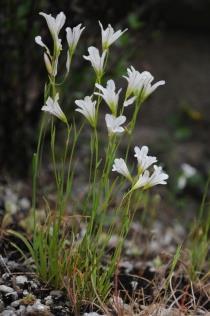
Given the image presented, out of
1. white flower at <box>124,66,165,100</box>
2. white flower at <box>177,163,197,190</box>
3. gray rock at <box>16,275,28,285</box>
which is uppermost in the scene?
white flower at <box>124,66,165,100</box>

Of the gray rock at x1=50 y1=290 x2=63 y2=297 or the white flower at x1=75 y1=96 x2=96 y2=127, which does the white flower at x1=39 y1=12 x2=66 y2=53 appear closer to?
the white flower at x1=75 y1=96 x2=96 y2=127

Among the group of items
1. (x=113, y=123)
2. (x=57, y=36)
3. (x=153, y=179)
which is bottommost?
(x=153, y=179)

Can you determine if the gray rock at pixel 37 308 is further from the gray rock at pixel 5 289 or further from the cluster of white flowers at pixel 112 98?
the cluster of white flowers at pixel 112 98

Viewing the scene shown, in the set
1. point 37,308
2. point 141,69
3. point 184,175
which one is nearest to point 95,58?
point 37,308

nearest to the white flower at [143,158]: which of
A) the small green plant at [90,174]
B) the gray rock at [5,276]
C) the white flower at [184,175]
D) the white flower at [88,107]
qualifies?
the small green plant at [90,174]

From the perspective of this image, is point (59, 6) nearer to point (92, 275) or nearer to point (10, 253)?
point (10, 253)

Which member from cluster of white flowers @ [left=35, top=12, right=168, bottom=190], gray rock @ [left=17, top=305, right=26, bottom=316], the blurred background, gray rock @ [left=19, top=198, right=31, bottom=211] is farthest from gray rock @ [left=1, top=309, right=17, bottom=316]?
the blurred background

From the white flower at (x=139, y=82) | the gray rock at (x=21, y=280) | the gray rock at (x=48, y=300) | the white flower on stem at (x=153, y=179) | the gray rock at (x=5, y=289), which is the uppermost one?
the white flower at (x=139, y=82)

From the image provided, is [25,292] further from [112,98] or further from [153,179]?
[112,98]
